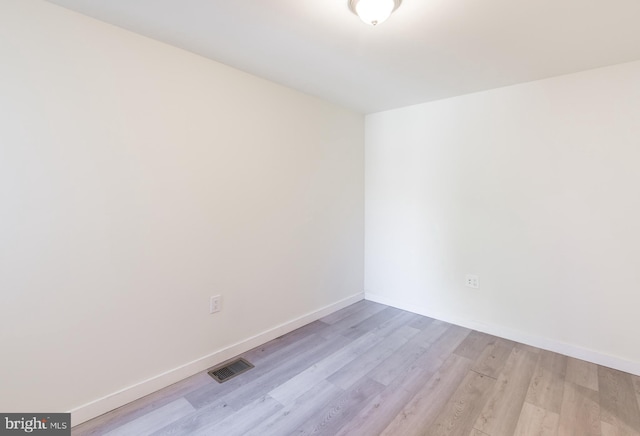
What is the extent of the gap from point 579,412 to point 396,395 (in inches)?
40.1

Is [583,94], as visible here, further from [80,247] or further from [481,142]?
[80,247]

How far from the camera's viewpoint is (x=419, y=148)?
2.91m

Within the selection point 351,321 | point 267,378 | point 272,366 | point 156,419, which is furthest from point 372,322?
point 156,419

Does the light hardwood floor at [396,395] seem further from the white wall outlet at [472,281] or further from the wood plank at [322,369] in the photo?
the white wall outlet at [472,281]

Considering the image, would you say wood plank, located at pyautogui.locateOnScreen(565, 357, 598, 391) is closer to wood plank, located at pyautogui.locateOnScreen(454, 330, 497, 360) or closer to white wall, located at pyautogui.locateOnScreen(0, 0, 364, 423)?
wood plank, located at pyautogui.locateOnScreen(454, 330, 497, 360)

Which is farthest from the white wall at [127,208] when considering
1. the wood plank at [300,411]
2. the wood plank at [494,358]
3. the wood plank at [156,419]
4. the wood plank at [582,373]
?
the wood plank at [582,373]

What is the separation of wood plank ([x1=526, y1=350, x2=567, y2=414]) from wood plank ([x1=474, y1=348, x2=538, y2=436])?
0.12ft

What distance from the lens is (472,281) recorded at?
8.73 feet

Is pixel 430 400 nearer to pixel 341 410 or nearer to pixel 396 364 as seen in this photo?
pixel 396 364

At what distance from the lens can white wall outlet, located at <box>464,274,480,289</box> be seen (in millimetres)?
2631

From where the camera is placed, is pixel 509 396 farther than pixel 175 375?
No

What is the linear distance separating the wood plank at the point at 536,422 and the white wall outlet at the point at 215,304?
1913 millimetres

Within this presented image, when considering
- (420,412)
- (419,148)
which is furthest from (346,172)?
(420,412)

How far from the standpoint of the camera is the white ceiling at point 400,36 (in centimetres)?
140
